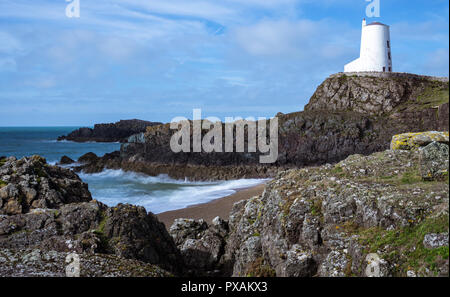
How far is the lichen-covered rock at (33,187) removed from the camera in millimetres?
11078

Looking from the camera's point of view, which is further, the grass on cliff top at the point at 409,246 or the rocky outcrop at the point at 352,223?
the rocky outcrop at the point at 352,223

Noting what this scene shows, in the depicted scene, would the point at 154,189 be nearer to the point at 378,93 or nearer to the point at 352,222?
the point at 352,222

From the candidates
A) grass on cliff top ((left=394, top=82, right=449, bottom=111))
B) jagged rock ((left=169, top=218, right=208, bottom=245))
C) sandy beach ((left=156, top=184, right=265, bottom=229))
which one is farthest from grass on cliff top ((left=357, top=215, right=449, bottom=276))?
grass on cliff top ((left=394, top=82, right=449, bottom=111))

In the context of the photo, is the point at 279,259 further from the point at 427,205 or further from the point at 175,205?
the point at 175,205

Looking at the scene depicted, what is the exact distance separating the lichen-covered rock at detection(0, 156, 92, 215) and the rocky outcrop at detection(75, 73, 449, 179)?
25994 mm

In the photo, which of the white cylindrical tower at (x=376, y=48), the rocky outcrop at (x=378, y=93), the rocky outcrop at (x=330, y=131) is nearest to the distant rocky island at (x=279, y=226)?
the rocky outcrop at (x=330, y=131)

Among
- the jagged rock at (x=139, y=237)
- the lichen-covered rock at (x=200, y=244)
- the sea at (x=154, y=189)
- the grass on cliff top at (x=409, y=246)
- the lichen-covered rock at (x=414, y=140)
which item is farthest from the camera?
the sea at (x=154, y=189)

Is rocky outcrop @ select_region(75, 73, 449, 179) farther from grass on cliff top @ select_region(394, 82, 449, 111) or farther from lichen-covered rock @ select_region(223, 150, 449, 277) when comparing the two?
lichen-covered rock @ select_region(223, 150, 449, 277)

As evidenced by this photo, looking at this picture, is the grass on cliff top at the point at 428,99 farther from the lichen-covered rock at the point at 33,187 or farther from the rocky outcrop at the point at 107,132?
the rocky outcrop at the point at 107,132

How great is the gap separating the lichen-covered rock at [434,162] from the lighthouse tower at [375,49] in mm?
49210

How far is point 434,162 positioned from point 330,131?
1504 inches

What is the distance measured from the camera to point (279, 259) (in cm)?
763
